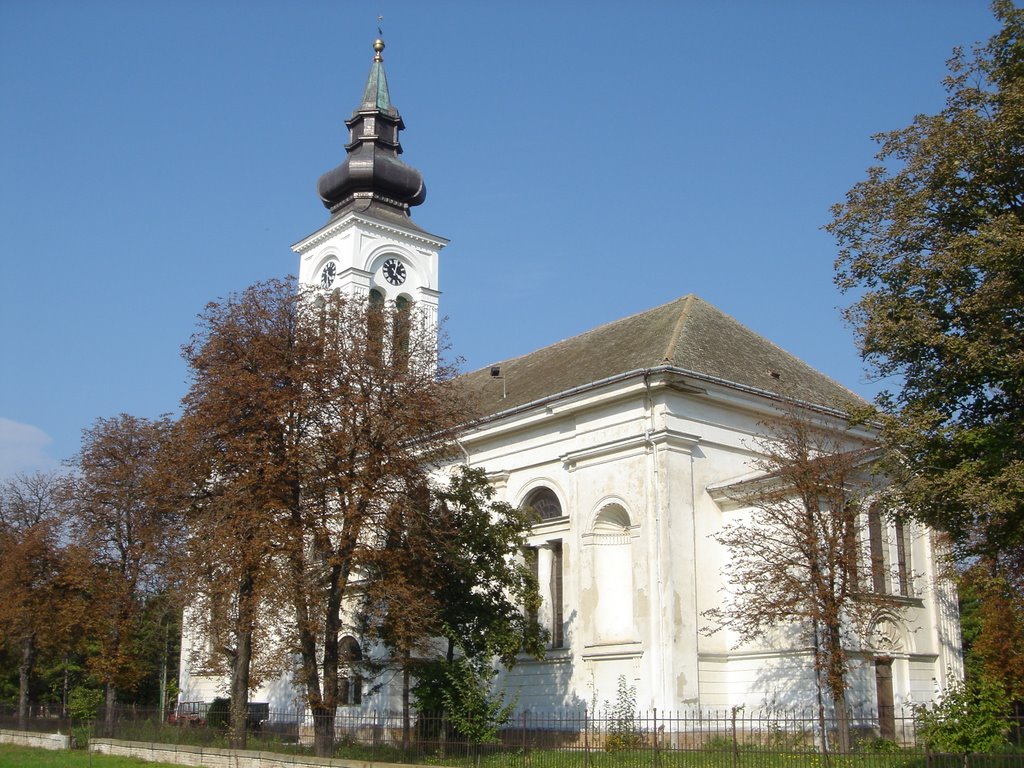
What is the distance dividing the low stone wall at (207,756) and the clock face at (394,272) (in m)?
27.9

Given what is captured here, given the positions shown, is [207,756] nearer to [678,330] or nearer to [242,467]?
[242,467]

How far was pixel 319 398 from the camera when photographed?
2200cm

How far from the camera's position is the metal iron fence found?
62.1ft

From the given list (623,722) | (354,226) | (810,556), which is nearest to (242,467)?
(623,722)

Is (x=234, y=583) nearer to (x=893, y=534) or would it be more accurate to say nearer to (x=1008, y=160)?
(x=1008, y=160)

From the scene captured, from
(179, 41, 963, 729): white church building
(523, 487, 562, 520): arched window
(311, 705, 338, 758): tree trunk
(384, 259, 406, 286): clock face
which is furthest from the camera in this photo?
(384, 259, 406, 286): clock face

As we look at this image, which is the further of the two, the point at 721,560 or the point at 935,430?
the point at 721,560

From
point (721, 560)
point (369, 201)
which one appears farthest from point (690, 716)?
point (369, 201)

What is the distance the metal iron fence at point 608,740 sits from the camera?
18922 mm

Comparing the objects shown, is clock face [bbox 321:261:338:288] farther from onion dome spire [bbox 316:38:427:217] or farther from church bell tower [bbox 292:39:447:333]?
onion dome spire [bbox 316:38:427:217]

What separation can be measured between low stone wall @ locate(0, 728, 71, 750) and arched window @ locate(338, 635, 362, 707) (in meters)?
7.72

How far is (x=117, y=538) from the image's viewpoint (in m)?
32.4

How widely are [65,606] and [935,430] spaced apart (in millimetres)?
26783

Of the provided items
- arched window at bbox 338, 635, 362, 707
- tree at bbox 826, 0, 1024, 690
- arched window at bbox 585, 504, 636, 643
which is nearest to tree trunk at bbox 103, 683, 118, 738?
arched window at bbox 338, 635, 362, 707
